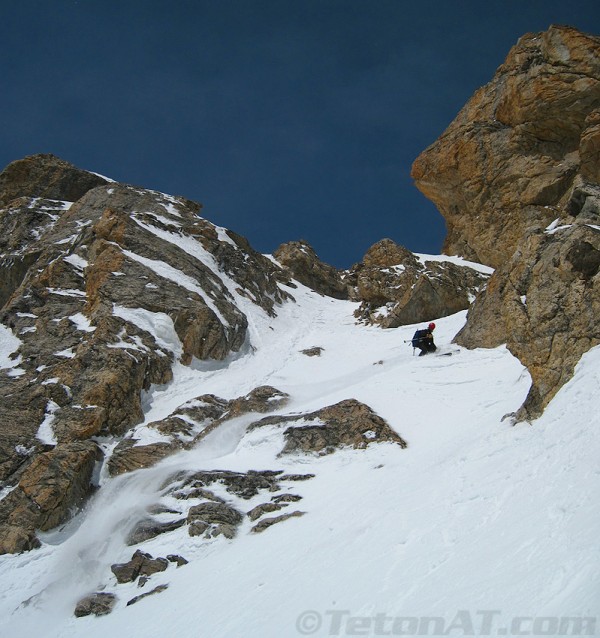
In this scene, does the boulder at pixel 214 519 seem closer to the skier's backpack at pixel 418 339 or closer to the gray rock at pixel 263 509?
the gray rock at pixel 263 509

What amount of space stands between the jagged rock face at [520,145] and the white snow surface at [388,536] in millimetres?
18677

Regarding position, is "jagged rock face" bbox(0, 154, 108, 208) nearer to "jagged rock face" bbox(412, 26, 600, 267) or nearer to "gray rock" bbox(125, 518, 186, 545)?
"jagged rock face" bbox(412, 26, 600, 267)

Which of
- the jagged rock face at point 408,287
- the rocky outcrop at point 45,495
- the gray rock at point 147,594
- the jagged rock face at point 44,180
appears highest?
the jagged rock face at point 44,180

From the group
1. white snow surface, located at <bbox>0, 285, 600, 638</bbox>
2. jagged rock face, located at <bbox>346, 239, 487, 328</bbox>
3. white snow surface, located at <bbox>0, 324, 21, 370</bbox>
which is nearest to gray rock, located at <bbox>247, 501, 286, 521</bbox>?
white snow surface, located at <bbox>0, 285, 600, 638</bbox>

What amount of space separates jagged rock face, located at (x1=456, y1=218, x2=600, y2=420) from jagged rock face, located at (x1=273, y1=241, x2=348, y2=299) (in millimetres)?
40257

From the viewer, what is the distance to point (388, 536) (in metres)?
8.99

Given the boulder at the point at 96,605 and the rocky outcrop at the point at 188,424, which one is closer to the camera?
the boulder at the point at 96,605

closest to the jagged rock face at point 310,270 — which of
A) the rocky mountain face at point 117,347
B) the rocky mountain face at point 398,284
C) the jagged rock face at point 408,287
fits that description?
the rocky mountain face at point 398,284

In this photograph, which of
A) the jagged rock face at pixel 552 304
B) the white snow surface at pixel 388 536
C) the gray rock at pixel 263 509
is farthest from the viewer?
the gray rock at pixel 263 509

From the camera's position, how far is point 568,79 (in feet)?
110

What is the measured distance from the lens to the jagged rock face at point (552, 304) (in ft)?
36.5

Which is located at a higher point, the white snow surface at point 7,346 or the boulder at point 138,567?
the white snow surface at point 7,346

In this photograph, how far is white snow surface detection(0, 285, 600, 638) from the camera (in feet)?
21.1

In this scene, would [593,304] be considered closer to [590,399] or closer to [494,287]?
[590,399]
